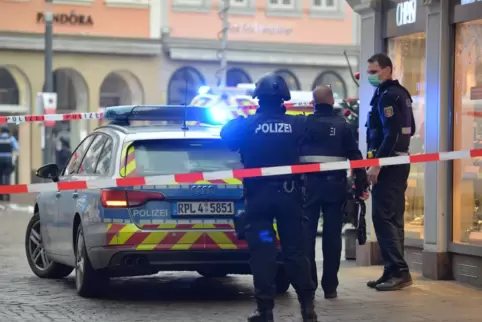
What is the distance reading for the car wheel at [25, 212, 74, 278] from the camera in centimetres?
1196

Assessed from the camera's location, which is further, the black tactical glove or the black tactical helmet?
the black tactical glove

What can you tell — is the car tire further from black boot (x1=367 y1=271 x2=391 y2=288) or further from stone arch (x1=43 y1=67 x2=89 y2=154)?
stone arch (x1=43 y1=67 x2=89 y2=154)

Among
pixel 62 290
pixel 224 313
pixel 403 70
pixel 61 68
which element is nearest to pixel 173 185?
pixel 224 313

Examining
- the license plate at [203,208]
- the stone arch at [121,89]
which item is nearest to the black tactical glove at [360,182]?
the license plate at [203,208]

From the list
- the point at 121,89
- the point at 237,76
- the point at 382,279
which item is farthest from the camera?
the point at 237,76

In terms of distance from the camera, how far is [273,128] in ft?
27.4

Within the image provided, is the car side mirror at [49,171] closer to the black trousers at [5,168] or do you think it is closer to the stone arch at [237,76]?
the black trousers at [5,168]

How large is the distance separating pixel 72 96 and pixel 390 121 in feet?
93.0

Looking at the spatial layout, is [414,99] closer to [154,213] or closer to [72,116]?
[154,213]

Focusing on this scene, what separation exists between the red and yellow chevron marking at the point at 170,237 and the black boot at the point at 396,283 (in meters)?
1.66

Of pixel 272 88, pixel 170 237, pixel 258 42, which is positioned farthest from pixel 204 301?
pixel 258 42

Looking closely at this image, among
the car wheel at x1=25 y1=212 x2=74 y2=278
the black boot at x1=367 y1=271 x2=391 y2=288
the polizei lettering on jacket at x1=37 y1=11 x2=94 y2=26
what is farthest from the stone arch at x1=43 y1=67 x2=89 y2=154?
the black boot at x1=367 y1=271 x2=391 y2=288

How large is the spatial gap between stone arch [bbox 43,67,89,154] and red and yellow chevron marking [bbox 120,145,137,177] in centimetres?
2743

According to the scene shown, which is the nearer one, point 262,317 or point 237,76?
point 262,317
